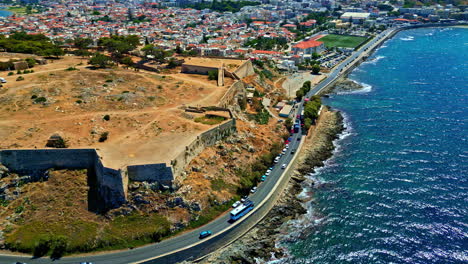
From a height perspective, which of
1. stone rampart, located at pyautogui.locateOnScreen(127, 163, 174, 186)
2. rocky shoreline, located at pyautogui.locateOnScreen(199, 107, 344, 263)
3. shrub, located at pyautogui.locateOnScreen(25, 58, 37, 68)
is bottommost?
rocky shoreline, located at pyautogui.locateOnScreen(199, 107, 344, 263)

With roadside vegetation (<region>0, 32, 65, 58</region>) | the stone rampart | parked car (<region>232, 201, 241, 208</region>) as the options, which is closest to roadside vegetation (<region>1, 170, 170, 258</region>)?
the stone rampart

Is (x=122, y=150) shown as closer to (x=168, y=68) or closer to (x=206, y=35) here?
(x=168, y=68)

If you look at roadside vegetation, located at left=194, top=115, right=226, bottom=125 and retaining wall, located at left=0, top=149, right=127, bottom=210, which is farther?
roadside vegetation, located at left=194, top=115, right=226, bottom=125

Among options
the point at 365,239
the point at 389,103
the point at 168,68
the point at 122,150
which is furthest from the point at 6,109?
the point at 389,103

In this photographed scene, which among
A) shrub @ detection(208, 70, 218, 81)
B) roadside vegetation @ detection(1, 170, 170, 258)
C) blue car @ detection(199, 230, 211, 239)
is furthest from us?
shrub @ detection(208, 70, 218, 81)

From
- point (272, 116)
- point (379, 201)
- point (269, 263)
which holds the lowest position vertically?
point (269, 263)

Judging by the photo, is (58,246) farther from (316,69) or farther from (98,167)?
(316,69)

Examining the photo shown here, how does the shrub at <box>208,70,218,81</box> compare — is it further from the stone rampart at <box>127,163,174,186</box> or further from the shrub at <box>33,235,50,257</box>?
the shrub at <box>33,235,50,257</box>

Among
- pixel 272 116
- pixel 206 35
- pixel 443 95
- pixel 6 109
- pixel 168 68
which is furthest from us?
pixel 206 35
